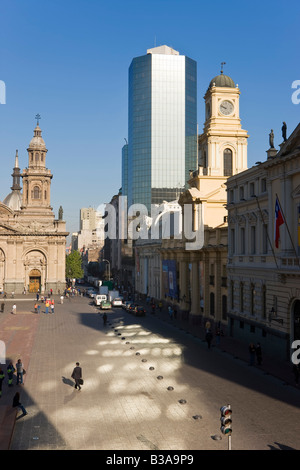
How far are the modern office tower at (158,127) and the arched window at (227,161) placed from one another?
71.6 meters

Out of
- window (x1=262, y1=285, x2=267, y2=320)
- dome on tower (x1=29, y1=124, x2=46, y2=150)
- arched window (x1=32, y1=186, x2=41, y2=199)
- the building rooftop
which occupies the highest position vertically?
the building rooftop

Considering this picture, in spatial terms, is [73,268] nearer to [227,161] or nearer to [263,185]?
[227,161]

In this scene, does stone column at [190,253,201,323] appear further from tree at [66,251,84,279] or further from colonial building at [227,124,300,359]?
tree at [66,251,84,279]

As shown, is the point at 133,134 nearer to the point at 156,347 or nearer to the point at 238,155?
the point at 238,155

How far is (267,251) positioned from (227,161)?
2230 cm

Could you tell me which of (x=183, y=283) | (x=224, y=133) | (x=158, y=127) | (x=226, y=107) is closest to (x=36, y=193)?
(x=158, y=127)

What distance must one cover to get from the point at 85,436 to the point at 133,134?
116 metres

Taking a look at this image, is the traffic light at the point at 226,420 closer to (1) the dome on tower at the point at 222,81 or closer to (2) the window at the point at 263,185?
(2) the window at the point at 263,185

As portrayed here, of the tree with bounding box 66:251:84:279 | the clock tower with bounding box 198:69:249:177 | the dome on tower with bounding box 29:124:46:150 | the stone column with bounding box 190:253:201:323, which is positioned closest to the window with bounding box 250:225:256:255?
the stone column with bounding box 190:253:201:323

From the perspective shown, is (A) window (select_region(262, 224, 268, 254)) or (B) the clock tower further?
(B) the clock tower

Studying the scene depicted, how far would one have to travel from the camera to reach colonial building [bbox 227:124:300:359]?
1156 inches

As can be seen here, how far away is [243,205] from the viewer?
37750 mm

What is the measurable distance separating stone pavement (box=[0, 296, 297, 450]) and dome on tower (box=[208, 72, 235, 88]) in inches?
1068

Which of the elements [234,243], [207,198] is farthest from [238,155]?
[234,243]
